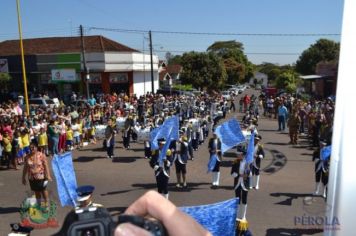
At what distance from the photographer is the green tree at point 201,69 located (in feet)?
165

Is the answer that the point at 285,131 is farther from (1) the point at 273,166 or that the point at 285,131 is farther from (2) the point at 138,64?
(2) the point at 138,64

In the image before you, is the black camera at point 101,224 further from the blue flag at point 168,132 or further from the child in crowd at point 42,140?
the child in crowd at point 42,140

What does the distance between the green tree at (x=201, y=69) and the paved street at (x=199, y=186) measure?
33.2 metres

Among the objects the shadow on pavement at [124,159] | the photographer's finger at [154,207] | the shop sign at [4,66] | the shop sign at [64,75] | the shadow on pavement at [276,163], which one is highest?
the shop sign at [4,66]

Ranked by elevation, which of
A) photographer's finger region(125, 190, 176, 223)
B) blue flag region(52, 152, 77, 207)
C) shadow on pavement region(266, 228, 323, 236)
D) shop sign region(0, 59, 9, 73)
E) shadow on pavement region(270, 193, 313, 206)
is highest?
shop sign region(0, 59, 9, 73)

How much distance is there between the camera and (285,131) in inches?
909

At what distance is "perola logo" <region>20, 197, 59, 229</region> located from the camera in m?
8.07

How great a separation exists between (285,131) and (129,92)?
20218 millimetres

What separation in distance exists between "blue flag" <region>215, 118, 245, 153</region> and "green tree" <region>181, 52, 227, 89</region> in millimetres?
38924

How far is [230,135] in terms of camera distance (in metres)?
11.6

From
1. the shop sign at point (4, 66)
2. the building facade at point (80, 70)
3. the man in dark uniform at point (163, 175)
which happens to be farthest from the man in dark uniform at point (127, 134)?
the shop sign at point (4, 66)

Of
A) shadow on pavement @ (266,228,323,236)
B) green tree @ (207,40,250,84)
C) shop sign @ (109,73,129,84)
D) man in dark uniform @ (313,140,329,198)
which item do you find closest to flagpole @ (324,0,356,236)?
shadow on pavement @ (266,228,323,236)

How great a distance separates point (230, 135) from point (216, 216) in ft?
24.6

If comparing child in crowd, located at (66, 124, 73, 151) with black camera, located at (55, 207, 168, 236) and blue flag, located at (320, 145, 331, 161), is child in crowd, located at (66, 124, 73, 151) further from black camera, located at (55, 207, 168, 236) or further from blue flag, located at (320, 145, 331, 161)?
black camera, located at (55, 207, 168, 236)
